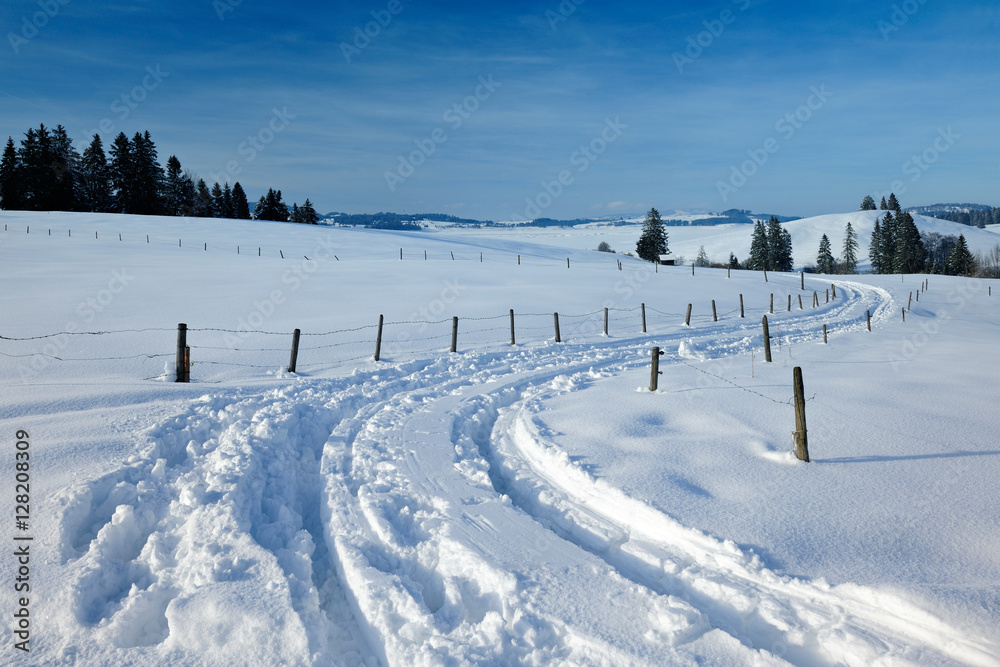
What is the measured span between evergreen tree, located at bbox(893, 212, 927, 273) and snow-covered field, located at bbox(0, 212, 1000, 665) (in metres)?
83.3

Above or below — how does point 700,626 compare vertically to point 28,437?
below

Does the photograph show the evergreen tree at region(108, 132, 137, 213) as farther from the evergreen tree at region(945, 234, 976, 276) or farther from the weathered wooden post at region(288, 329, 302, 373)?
the evergreen tree at region(945, 234, 976, 276)

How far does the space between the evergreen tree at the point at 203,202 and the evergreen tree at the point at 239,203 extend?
10.5 ft

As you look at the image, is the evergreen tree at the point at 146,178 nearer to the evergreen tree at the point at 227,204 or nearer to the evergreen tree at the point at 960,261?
the evergreen tree at the point at 227,204

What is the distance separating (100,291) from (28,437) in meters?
20.6

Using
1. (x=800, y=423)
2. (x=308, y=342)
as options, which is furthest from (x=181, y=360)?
(x=800, y=423)

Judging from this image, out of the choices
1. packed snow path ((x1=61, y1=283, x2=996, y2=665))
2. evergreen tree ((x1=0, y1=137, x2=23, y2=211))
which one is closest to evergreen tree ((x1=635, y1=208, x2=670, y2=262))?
packed snow path ((x1=61, y1=283, x2=996, y2=665))

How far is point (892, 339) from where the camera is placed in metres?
21.0

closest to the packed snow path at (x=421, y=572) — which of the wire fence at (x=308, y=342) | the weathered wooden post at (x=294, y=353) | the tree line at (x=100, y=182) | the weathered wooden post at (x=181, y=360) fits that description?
the weathered wooden post at (x=181, y=360)

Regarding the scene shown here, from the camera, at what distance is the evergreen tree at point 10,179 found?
5994 centimetres

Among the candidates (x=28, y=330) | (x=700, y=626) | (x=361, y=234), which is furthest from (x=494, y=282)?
(x=361, y=234)

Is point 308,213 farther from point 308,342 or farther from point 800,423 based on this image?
point 800,423

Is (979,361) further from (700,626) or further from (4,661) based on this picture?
(4,661)

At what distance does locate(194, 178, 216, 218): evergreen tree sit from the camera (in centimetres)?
7792
